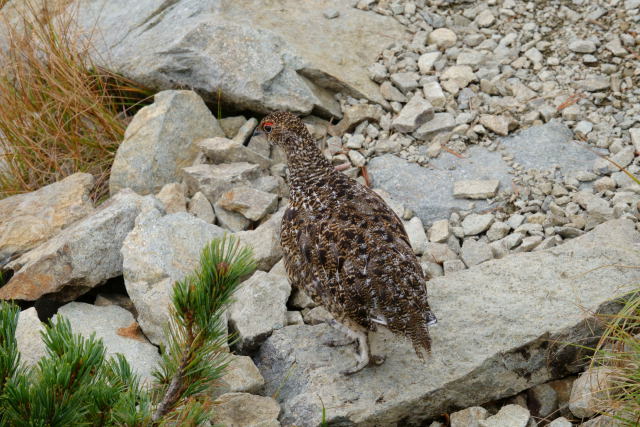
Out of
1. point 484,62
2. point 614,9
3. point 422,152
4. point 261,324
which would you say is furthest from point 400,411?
point 614,9

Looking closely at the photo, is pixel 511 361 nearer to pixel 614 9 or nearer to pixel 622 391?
pixel 622 391

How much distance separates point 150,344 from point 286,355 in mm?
841

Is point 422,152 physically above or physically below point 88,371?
below

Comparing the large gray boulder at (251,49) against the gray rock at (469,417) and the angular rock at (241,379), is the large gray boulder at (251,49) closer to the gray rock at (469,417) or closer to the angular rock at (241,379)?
the angular rock at (241,379)

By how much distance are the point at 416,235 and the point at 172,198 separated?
182 centimetres

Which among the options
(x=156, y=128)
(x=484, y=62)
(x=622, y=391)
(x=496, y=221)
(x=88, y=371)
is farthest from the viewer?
(x=484, y=62)

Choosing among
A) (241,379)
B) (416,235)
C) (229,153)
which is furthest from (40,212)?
(416,235)

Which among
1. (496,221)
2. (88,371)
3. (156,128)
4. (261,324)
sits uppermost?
(88,371)

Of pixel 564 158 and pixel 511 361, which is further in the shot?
pixel 564 158

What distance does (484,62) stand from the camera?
251 inches

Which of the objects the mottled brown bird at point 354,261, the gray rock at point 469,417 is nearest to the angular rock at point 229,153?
the mottled brown bird at point 354,261

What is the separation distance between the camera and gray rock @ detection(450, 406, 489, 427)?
389 centimetres

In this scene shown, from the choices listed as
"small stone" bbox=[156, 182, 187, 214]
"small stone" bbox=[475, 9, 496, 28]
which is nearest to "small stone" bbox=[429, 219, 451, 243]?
"small stone" bbox=[156, 182, 187, 214]

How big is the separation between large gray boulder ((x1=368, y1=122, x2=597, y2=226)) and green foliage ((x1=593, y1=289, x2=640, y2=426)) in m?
1.53
